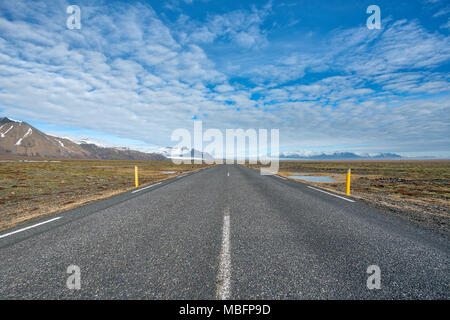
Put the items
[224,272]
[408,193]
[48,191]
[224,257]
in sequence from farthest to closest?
[408,193]
[48,191]
[224,257]
[224,272]

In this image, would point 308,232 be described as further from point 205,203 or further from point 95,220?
point 95,220

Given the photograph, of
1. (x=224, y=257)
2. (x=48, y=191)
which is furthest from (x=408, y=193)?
Result: (x=48, y=191)

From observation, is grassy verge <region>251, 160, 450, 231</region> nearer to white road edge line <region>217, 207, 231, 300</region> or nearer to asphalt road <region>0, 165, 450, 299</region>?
asphalt road <region>0, 165, 450, 299</region>

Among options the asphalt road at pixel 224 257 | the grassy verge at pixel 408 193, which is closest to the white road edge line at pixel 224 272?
the asphalt road at pixel 224 257

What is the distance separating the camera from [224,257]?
10.6 feet

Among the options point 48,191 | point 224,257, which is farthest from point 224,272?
point 48,191

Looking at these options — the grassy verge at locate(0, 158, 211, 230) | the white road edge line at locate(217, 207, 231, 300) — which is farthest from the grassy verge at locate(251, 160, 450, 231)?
the grassy verge at locate(0, 158, 211, 230)

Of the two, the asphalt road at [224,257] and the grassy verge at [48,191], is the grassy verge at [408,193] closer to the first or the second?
the asphalt road at [224,257]

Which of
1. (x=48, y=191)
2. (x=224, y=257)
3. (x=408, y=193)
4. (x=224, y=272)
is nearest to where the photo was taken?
(x=224, y=272)

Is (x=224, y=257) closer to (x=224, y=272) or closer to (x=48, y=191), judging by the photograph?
(x=224, y=272)

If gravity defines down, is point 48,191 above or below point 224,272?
below

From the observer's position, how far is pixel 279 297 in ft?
7.63

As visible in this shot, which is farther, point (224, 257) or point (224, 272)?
point (224, 257)
